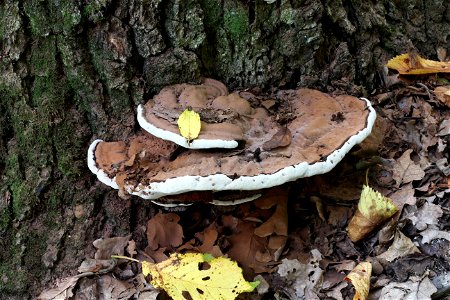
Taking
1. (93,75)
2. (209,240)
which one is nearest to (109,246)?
(209,240)

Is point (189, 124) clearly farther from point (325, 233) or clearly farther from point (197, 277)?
point (325, 233)

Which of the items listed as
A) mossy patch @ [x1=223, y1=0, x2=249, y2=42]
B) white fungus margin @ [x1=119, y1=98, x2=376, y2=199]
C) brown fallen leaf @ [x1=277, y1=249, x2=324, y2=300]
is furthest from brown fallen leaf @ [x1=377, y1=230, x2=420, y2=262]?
mossy patch @ [x1=223, y1=0, x2=249, y2=42]

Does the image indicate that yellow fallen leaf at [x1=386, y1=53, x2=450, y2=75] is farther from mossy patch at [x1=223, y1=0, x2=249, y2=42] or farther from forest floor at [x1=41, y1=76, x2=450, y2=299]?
mossy patch at [x1=223, y1=0, x2=249, y2=42]

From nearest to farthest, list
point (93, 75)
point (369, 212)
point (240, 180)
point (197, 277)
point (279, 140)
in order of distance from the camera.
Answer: point (240, 180) < point (279, 140) < point (197, 277) < point (369, 212) < point (93, 75)

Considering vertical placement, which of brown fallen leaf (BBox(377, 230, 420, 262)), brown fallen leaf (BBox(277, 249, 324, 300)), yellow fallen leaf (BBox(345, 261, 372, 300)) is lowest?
brown fallen leaf (BBox(277, 249, 324, 300))

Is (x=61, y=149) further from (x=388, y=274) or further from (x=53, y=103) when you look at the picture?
(x=388, y=274)

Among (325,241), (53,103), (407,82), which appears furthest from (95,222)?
(407,82)

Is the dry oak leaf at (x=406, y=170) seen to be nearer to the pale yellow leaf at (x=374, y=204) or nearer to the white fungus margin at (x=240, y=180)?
the pale yellow leaf at (x=374, y=204)
